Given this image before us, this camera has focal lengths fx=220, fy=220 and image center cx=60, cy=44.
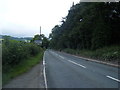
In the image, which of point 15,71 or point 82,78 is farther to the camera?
point 15,71

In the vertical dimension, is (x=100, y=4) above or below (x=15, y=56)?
above

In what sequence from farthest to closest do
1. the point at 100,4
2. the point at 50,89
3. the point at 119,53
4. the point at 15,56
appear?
the point at 100,4 → the point at 119,53 → the point at 15,56 → the point at 50,89

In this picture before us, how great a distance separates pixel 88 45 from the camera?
54.6 meters

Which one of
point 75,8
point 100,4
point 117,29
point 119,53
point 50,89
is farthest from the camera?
point 75,8

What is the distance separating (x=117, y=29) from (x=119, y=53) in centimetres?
1711

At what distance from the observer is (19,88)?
10.1 metres

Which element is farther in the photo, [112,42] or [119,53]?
[112,42]

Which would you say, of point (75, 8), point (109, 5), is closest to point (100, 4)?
point (109, 5)

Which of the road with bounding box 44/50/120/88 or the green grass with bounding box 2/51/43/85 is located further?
the green grass with bounding box 2/51/43/85

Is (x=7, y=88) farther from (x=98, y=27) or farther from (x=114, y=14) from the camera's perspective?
(x=114, y=14)

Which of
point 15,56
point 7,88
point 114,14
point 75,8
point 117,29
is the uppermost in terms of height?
point 75,8

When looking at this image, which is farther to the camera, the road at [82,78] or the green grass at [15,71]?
the green grass at [15,71]

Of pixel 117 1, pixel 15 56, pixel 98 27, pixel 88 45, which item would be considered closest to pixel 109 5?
pixel 117 1

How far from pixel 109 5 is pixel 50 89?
34.9 meters
